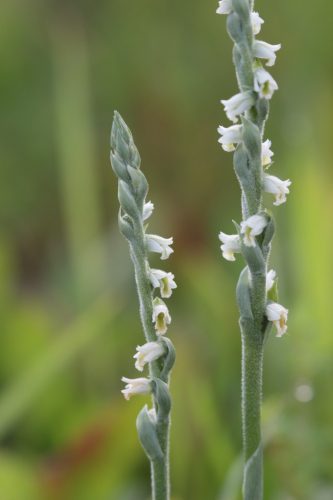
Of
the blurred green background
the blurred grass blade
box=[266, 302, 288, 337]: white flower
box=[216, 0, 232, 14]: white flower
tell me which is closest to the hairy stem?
box=[266, 302, 288, 337]: white flower

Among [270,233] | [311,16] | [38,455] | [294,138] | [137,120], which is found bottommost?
[38,455]

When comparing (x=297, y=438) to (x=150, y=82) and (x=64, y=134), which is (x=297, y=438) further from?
(x=150, y=82)

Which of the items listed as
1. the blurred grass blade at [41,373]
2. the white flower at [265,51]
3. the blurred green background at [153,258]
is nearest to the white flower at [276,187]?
the white flower at [265,51]

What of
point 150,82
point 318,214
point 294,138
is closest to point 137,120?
point 150,82

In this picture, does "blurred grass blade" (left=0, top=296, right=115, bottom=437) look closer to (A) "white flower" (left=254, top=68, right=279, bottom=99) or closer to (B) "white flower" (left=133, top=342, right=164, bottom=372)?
(B) "white flower" (left=133, top=342, right=164, bottom=372)

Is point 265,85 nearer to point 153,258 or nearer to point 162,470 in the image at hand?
point 162,470

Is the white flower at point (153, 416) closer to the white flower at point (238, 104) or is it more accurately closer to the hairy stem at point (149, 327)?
the hairy stem at point (149, 327)
